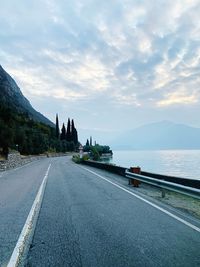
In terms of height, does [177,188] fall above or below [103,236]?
above

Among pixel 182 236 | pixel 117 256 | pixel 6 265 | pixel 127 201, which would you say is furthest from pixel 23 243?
pixel 127 201

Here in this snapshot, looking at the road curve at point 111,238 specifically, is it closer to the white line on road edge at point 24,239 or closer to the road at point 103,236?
the road at point 103,236

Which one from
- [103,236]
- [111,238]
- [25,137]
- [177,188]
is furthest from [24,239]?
[25,137]

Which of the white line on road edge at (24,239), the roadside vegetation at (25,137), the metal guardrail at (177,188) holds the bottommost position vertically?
the white line on road edge at (24,239)

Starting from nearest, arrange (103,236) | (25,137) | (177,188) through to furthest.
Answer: (103,236), (177,188), (25,137)

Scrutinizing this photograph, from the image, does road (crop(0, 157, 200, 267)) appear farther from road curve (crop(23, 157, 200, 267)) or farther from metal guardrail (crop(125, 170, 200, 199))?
metal guardrail (crop(125, 170, 200, 199))

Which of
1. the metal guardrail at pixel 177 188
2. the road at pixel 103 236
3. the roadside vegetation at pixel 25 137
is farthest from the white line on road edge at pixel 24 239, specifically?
the roadside vegetation at pixel 25 137

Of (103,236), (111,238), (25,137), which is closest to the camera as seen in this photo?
(111,238)

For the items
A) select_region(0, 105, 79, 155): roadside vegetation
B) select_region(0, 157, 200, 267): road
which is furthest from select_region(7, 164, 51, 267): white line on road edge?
select_region(0, 105, 79, 155): roadside vegetation

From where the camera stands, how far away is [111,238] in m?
6.88

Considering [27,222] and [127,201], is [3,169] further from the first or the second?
[27,222]

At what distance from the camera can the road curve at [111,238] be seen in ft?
18.2

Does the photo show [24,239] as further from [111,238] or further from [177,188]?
[177,188]

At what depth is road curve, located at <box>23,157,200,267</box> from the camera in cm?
556
